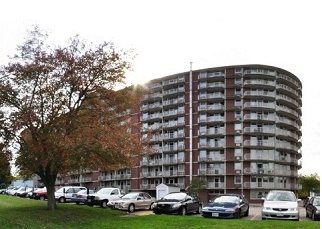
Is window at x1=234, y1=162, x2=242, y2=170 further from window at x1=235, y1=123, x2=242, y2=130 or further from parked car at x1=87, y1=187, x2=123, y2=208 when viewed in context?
parked car at x1=87, y1=187, x2=123, y2=208

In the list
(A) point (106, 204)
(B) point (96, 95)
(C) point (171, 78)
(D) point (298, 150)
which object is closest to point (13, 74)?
(B) point (96, 95)

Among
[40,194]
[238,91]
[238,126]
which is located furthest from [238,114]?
[40,194]

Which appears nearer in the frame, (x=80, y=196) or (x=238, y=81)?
(x=80, y=196)

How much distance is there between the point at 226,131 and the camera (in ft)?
263

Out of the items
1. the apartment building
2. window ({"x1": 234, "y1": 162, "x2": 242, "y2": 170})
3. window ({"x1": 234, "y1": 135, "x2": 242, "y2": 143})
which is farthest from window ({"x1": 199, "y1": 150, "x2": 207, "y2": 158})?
window ({"x1": 234, "y1": 135, "x2": 242, "y2": 143})

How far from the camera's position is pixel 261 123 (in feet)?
266

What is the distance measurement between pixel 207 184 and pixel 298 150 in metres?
22.6

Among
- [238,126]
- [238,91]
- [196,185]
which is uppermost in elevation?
[238,91]

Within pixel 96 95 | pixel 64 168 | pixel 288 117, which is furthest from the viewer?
pixel 288 117

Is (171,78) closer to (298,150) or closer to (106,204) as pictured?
(298,150)

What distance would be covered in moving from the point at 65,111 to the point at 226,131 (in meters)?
55.6

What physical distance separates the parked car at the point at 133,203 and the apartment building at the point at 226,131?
145 feet

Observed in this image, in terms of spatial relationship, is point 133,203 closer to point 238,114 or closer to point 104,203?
point 104,203

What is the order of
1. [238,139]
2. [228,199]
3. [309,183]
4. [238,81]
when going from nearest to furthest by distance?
[228,199] → [238,139] → [238,81] → [309,183]
